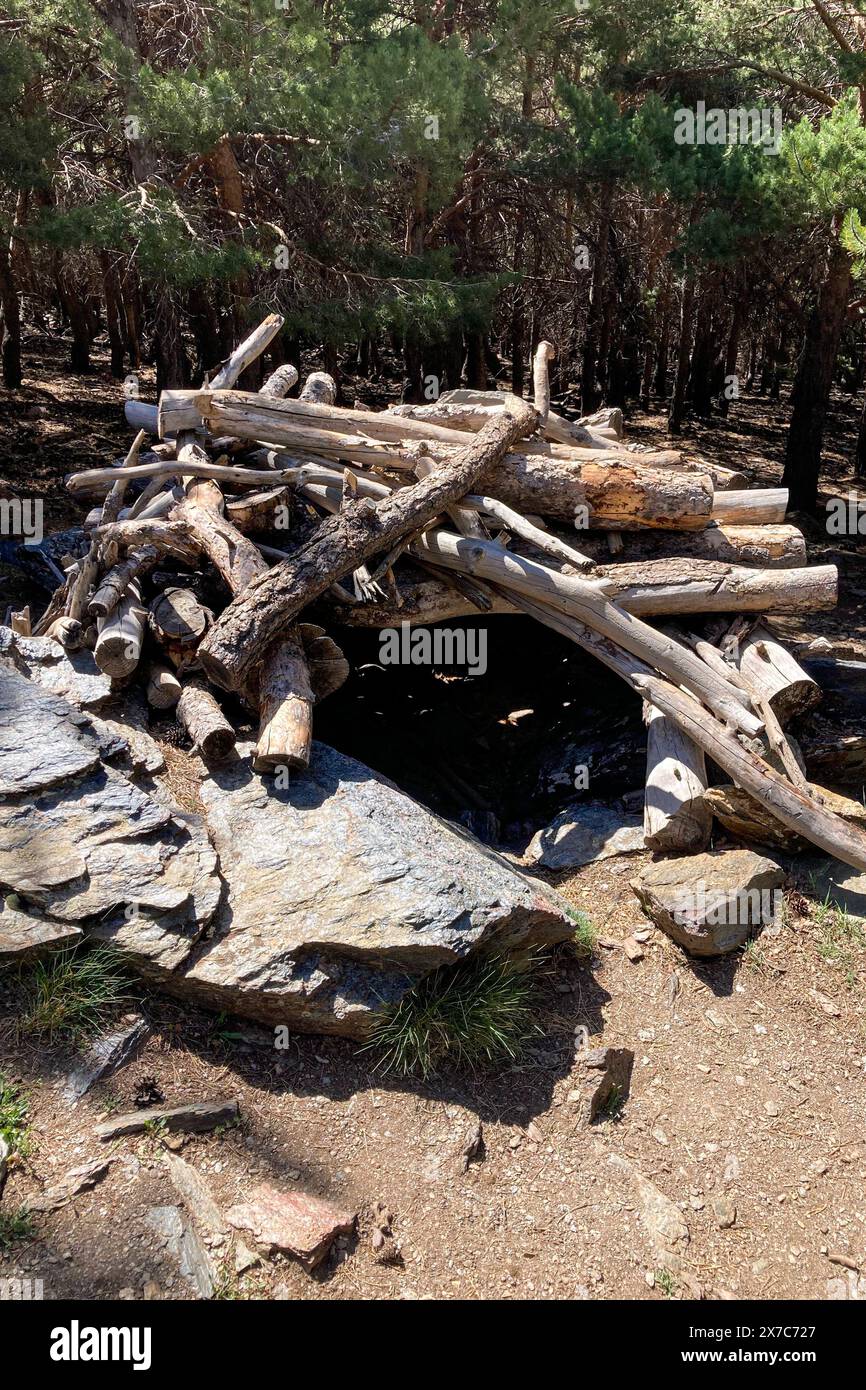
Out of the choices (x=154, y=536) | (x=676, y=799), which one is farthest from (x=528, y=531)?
(x=154, y=536)

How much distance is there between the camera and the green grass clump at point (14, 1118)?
12.1 feet

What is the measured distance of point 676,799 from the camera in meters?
5.91

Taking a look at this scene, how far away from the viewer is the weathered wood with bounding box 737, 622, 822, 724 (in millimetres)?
6258

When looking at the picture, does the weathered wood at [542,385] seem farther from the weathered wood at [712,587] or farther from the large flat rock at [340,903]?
the large flat rock at [340,903]

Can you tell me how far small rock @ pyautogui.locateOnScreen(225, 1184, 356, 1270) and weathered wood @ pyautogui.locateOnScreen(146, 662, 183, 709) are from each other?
11.0ft

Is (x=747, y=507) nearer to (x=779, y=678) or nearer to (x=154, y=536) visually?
(x=779, y=678)

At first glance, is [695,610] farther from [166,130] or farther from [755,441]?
[755,441]

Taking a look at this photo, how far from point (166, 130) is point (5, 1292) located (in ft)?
33.0

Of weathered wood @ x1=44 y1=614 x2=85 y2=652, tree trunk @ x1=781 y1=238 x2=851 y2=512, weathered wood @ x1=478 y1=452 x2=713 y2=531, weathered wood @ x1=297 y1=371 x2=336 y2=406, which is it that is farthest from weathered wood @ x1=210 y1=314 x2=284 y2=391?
tree trunk @ x1=781 y1=238 x2=851 y2=512

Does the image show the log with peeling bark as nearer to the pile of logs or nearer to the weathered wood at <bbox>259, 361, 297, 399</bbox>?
the pile of logs

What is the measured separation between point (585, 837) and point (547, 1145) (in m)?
2.46

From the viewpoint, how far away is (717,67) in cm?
1277

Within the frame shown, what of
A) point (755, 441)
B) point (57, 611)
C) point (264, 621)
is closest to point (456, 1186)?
point (264, 621)

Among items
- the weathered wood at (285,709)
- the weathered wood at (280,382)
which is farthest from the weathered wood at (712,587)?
the weathered wood at (280,382)
